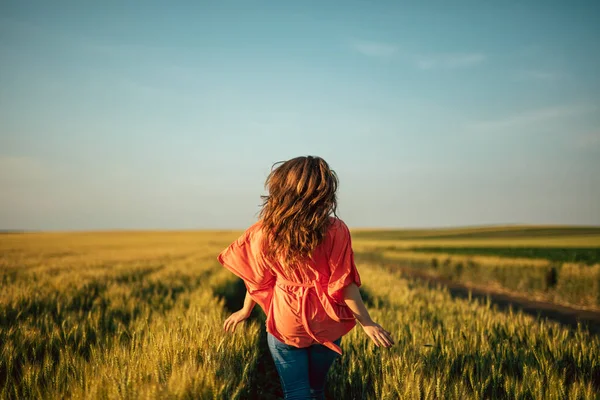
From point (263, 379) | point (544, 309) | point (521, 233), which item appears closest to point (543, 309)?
point (544, 309)

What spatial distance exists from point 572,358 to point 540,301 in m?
10.4

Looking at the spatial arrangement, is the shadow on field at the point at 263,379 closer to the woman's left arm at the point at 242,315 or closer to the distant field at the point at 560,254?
the woman's left arm at the point at 242,315

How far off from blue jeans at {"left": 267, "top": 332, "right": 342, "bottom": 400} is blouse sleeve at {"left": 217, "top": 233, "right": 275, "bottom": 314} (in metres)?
0.26

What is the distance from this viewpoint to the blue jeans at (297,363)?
1999 millimetres

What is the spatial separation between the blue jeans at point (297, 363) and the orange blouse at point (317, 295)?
0.16ft

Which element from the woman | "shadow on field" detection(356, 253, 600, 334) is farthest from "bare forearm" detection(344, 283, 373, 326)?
"shadow on field" detection(356, 253, 600, 334)

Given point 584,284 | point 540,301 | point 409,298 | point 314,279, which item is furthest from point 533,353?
point 540,301

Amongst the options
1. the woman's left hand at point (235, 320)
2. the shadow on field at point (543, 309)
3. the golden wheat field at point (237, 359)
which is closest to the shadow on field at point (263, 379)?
the golden wheat field at point (237, 359)

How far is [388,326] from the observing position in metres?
5.10

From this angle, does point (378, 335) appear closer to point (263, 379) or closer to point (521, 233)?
point (263, 379)

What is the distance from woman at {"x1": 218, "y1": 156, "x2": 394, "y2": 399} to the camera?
1918 mm

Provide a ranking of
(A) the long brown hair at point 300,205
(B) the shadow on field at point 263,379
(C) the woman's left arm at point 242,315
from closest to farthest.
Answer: (A) the long brown hair at point 300,205 < (C) the woman's left arm at point 242,315 < (B) the shadow on field at point 263,379

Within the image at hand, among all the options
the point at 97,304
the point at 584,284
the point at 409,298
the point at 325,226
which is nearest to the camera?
the point at 325,226

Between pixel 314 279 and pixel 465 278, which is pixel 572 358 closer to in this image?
pixel 314 279
